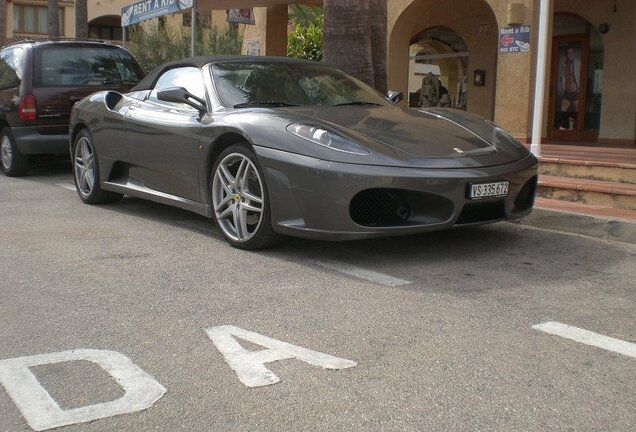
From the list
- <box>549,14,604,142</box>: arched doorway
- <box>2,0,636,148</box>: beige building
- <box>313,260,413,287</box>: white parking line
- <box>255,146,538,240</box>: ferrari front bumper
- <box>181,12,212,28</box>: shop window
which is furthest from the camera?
<box>181,12,212,28</box>: shop window

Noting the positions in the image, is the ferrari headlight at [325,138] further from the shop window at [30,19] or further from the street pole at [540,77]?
the shop window at [30,19]

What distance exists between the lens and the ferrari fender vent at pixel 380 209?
15.8 feet

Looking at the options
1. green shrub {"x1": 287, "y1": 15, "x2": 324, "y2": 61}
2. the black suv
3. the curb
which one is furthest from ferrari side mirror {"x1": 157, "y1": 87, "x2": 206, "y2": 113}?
green shrub {"x1": 287, "y1": 15, "x2": 324, "y2": 61}

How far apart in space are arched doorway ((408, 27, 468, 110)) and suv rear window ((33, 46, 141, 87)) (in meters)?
7.98

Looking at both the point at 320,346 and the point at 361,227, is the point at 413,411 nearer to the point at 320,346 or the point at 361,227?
the point at 320,346

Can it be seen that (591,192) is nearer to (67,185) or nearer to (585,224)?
(585,224)

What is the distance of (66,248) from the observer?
18.0 ft

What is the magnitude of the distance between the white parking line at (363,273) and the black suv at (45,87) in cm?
542

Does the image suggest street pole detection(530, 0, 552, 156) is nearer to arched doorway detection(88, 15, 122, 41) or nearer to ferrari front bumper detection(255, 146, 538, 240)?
ferrari front bumper detection(255, 146, 538, 240)

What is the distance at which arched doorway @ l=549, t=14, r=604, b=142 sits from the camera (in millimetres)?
13672

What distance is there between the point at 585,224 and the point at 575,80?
28.9 ft

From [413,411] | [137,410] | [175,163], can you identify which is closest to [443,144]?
[175,163]

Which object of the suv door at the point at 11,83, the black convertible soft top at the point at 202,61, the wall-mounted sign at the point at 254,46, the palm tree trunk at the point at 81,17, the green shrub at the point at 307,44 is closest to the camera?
the black convertible soft top at the point at 202,61

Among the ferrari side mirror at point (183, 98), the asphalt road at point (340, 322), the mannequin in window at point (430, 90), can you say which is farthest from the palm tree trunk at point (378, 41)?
the mannequin in window at point (430, 90)
